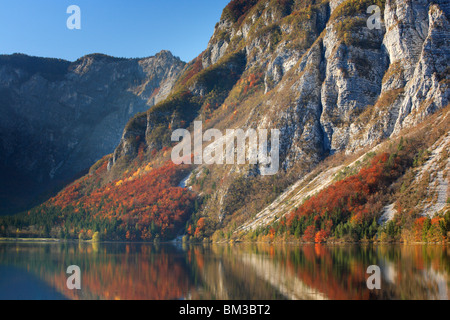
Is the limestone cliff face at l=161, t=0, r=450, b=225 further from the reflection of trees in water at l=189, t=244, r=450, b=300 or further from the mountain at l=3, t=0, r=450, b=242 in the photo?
the reflection of trees in water at l=189, t=244, r=450, b=300

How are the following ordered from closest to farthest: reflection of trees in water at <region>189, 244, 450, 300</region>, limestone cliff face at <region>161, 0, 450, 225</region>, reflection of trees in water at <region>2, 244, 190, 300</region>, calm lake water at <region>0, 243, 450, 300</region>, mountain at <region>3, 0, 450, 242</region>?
reflection of trees in water at <region>189, 244, 450, 300</region> → calm lake water at <region>0, 243, 450, 300</region> → reflection of trees in water at <region>2, 244, 190, 300</region> → mountain at <region>3, 0, 450, 242</region> → limestone cliff face at <region>161, 0, 450, 225</region>

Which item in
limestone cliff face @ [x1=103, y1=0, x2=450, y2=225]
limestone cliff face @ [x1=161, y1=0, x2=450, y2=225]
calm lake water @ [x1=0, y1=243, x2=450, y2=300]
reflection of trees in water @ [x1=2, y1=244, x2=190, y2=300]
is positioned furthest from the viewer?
limestone cliff face @ [x1=103, y1=0, x2=450, y2=225]

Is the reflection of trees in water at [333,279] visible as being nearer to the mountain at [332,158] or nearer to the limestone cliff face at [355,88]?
the mountain at [332,158]

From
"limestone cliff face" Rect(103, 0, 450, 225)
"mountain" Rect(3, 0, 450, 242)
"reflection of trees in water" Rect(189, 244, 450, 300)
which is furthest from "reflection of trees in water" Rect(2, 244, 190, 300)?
"limestone cliff face" Rect(103, 0, 450, 225)

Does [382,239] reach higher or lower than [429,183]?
lower

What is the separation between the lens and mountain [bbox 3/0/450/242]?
96494mm

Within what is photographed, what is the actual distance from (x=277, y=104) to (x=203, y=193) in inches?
1712

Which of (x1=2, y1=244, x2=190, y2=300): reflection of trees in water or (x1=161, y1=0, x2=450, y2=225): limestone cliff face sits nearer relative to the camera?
(x1=2, y1=244, x2=190, y2=300): reflection of trees in water
